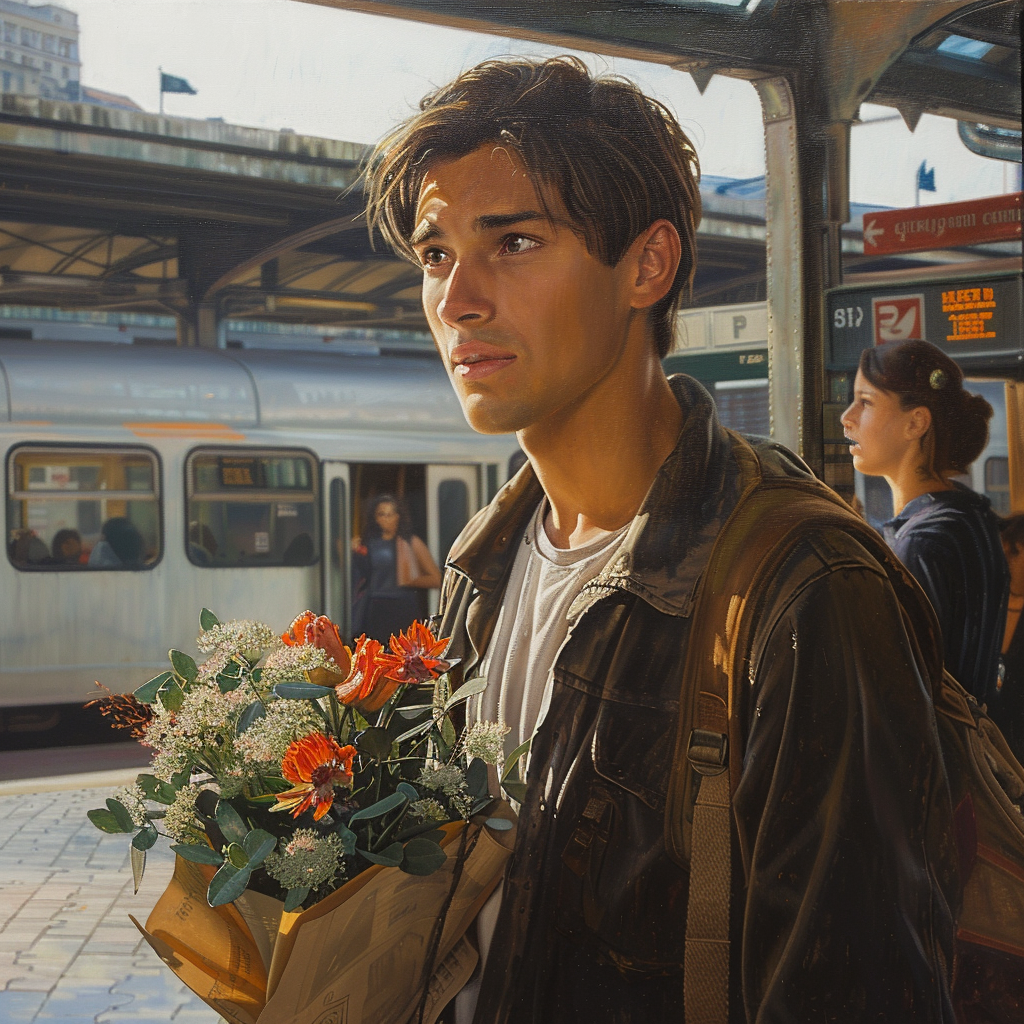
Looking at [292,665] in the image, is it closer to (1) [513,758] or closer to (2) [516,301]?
(1) [513,758]

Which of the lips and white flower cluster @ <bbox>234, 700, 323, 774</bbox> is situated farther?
the lips

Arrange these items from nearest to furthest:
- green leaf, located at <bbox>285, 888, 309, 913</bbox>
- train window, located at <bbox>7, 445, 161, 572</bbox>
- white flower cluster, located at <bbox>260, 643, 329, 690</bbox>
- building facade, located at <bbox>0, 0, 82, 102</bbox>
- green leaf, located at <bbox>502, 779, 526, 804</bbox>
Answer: green leaf, located at <bbox>285, 888, 309, 913</bbox>, white flower cluster, located at <bbox>260, 643, 329, 690</bbox>, green leaf, located at <bbox>502, 779, 526, 804</bbox>, building facade, located at <bbox>0, 0, 82, 102</bbox>, train window, located at <bbox>7, 445, 161, 572</bbox>

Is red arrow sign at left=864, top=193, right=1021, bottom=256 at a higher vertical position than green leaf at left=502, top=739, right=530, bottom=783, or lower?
higher

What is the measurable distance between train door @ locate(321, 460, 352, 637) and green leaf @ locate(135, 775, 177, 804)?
1.95ft

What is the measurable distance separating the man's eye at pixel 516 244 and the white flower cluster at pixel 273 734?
2.23ft

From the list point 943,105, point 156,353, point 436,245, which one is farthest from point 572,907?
point 156,353

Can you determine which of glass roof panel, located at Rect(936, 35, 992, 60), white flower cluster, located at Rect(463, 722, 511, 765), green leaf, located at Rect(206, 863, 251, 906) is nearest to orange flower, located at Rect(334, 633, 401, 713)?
white flower cluster, located at Rect(463, 722, 511, 765)

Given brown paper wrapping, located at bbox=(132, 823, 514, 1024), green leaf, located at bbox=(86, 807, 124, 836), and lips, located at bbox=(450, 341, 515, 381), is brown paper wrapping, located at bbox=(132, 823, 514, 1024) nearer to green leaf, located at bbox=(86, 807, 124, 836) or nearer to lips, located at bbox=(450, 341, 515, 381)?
green leaf, located at bbox=(86, 807, 124, 836)

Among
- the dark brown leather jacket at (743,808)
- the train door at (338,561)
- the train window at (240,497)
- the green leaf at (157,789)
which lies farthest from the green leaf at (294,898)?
the train window at (240,497)

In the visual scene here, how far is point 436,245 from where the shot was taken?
5.09 feet

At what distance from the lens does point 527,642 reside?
4.97 feet

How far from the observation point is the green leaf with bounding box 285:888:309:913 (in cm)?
109

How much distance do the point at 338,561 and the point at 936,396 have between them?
4.74ft

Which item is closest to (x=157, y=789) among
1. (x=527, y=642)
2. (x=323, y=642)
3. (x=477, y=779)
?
(x=323, y=642)
